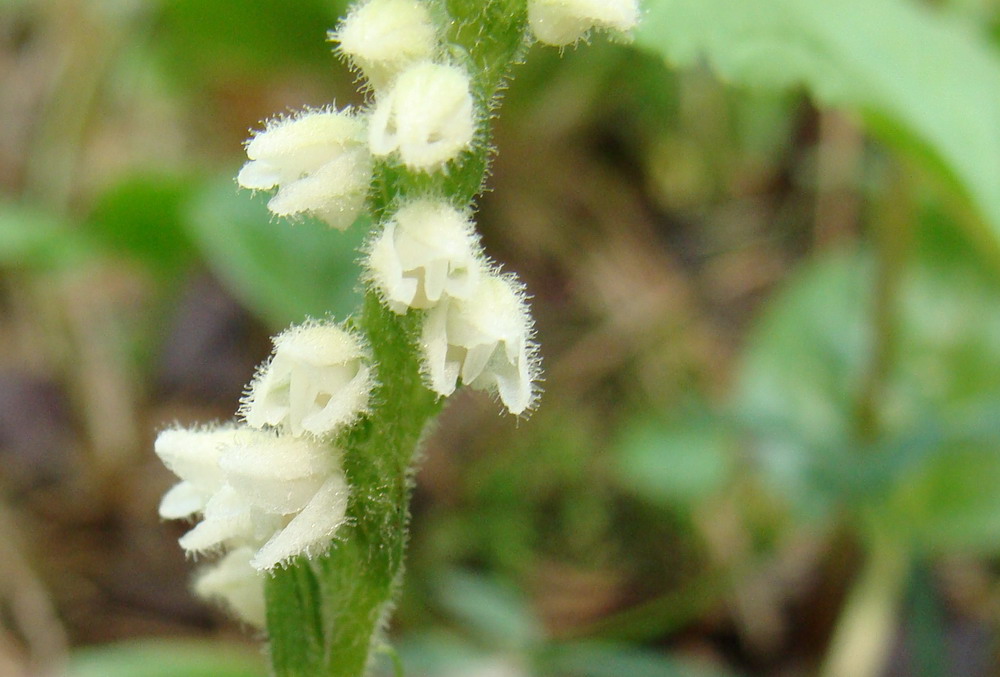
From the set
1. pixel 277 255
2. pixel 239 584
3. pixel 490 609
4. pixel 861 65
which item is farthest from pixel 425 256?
pixel 277 255

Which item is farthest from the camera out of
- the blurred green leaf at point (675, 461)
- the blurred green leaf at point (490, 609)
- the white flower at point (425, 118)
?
the blurred green leaf at point (675, 461)

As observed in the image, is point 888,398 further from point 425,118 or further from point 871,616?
point 425,118

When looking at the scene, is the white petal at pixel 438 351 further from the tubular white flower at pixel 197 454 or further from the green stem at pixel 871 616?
the green stem at pixel 871 616

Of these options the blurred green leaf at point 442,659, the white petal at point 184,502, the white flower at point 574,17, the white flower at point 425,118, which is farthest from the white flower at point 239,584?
the blurred green leaf at point 442,659

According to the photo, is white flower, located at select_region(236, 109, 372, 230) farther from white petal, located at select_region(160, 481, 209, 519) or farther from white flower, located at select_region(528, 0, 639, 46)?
white petal, located at select_region(160, 481, 209, 519)

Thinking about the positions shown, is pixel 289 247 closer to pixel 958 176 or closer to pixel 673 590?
pixel 673 590
